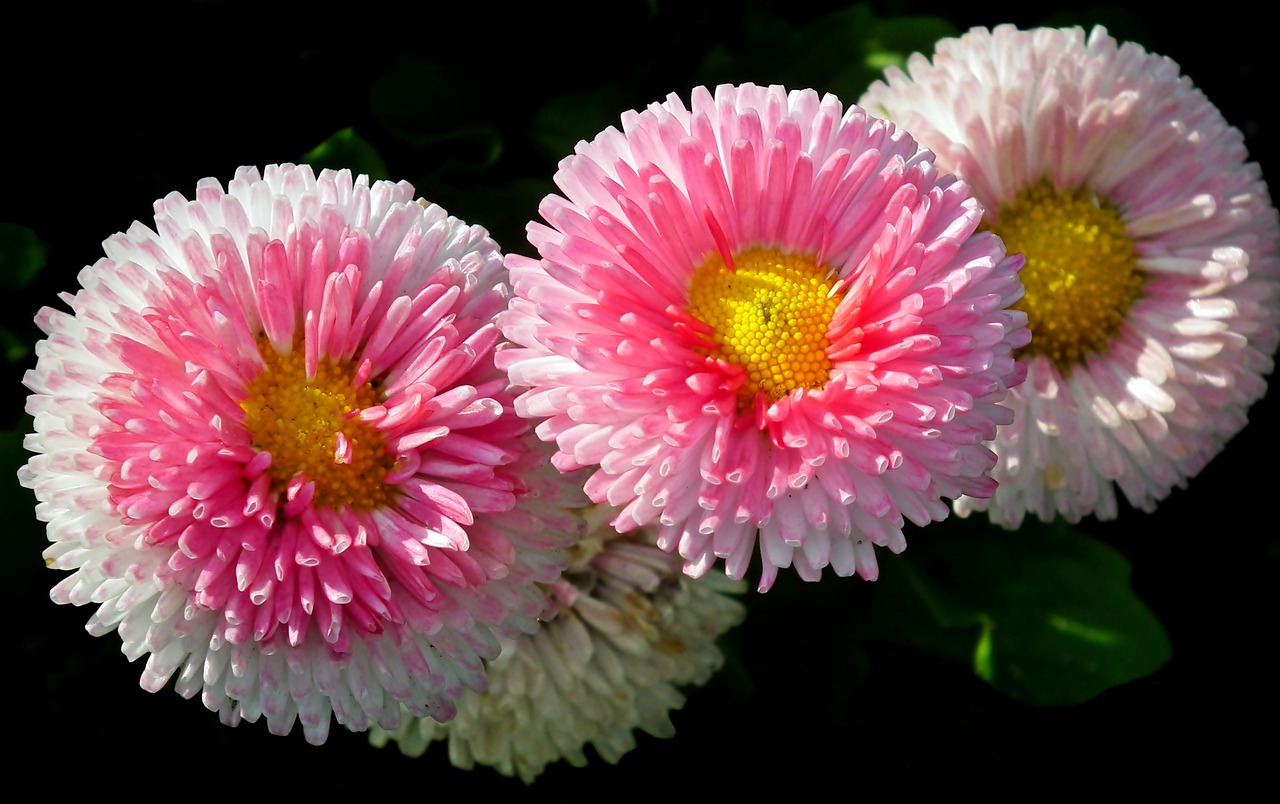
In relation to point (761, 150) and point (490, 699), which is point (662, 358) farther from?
point (490, 699)

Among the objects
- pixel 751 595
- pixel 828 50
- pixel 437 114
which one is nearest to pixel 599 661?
pixel 751 595

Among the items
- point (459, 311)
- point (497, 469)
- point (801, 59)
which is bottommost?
point (497, 469)

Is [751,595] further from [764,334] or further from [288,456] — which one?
[288,456]

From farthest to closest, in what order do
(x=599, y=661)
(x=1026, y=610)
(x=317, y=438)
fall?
(x=1026, y=610) → (x=599, y=661) → (x=317, y=438)

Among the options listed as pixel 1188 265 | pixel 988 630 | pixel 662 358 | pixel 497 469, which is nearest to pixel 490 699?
pixel 497 469

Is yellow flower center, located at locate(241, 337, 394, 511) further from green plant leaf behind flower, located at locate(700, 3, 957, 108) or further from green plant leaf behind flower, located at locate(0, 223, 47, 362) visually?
green plant leaf behind flower, located at locate(700, 3, 957, 108)

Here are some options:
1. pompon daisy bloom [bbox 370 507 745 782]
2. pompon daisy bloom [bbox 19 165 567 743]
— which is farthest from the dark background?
pompon daisy bloom [bbox 19 165 567 743]

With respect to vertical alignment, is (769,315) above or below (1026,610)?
above
